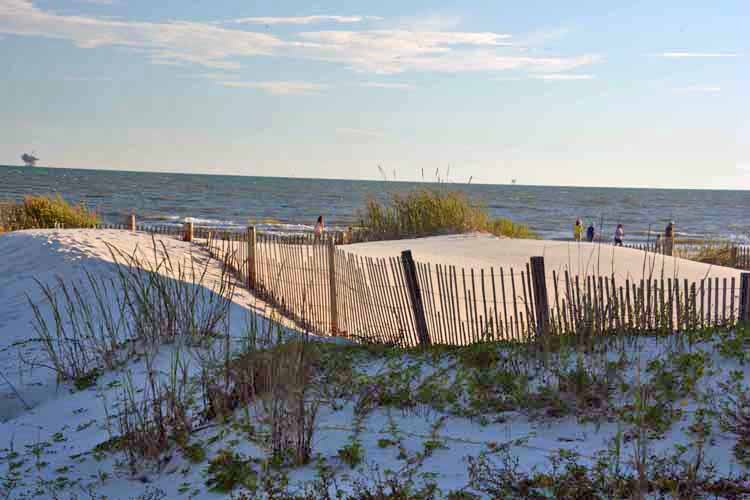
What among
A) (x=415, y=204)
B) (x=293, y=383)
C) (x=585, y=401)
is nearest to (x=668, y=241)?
(x=415, y=204)

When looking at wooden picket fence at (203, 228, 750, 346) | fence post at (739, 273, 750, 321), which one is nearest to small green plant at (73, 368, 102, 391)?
wooden picket fence at (203, 228, 750, 346)

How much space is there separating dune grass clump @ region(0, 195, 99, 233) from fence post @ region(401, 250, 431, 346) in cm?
1175

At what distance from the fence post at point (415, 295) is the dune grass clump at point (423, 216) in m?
10.5

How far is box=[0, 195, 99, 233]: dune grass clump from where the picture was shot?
54.6ft

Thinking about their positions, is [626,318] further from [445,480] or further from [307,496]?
[307,496]

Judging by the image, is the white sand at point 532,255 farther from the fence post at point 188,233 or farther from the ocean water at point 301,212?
the ocean water at point 301,212

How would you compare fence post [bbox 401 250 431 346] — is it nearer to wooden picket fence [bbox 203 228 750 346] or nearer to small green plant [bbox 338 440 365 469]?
wooden picket fence [bbox 203 228 750 346]

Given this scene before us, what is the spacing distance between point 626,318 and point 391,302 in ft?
7.54

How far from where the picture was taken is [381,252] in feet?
44.6

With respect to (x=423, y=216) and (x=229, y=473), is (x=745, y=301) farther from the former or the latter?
(x=423, y=216)

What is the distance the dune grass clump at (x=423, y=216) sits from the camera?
17.6m

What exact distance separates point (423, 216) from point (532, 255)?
4.70 meters

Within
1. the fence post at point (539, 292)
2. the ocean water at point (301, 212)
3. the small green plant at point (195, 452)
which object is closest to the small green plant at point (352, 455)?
the small green plant at point (195, 452)

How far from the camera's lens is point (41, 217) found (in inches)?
661
